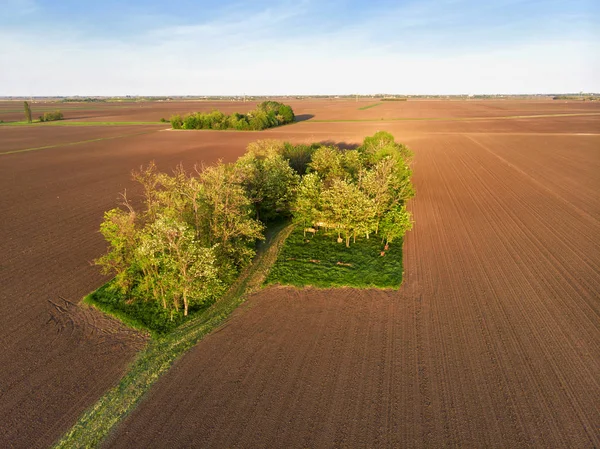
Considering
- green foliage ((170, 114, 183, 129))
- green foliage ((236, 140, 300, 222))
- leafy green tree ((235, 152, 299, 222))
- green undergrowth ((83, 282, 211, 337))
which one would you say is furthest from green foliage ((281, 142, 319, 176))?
green foliage ((170, 114, 183, 129))

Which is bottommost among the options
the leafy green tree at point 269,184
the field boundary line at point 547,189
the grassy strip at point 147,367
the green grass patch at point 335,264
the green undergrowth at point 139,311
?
the grassy strip at point 147,367

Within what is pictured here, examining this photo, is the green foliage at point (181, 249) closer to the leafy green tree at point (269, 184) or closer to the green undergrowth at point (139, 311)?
the green undergrowth at point (139, 311)

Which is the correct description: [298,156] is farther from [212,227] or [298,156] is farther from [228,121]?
[228,121]

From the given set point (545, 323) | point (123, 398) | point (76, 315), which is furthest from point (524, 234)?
point (76, 315)

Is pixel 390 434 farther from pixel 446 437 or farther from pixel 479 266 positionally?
pixel 479 266

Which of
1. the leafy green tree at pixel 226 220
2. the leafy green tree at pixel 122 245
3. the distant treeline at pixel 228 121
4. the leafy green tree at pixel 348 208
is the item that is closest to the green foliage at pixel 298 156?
the leafy green tree at pixel 348 208

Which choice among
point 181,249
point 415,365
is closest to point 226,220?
point 181,249
